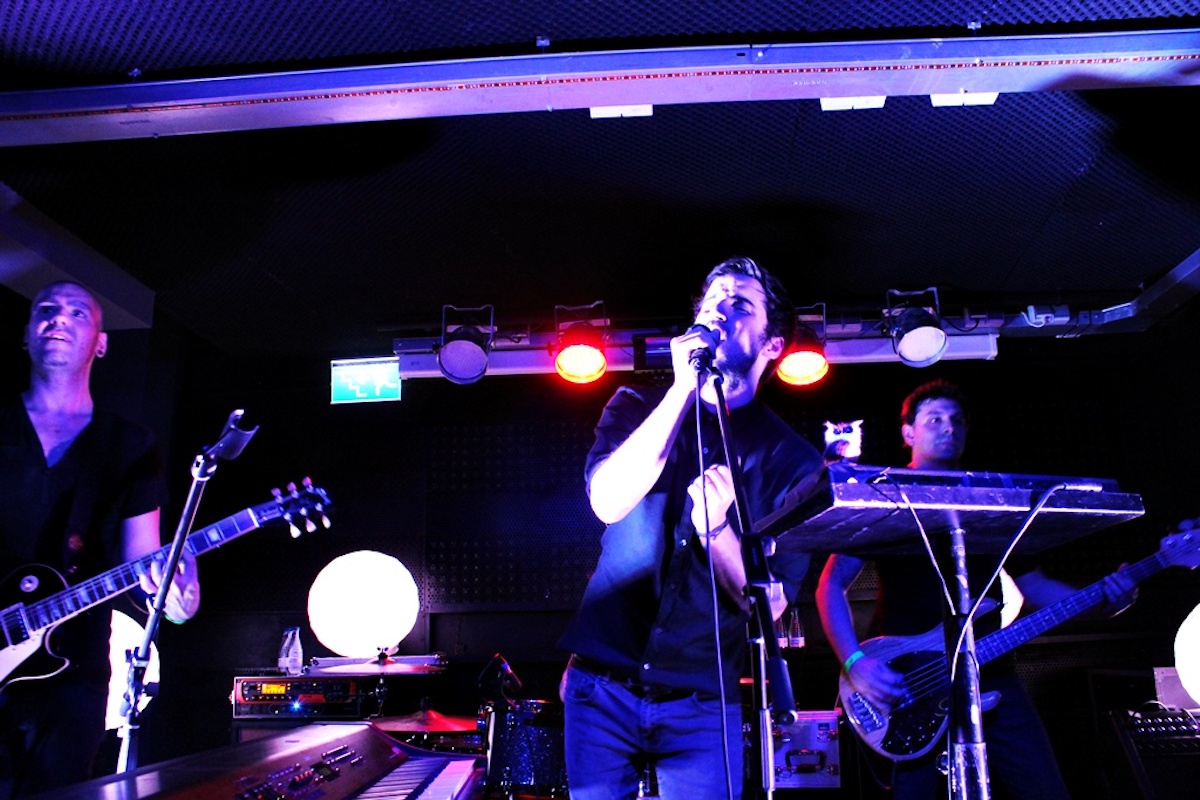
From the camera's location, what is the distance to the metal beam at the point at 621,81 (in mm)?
3049

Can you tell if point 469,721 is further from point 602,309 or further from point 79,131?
point 79,131

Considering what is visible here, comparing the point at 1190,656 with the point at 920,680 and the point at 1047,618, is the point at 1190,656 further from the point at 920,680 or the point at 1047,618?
the point at 920,680

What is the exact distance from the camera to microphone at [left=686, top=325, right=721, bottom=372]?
69.4 inches

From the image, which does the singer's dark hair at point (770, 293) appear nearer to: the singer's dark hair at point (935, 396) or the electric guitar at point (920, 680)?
the electric guitar at point (920, 680)

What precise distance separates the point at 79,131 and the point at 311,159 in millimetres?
1036

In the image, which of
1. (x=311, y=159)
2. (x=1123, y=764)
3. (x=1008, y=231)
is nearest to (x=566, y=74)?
(x=311, y=159)

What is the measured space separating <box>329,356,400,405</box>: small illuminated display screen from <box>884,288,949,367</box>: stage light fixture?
133 inches

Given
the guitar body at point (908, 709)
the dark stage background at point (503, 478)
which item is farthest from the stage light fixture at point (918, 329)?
the guitar body at point (908, 709)

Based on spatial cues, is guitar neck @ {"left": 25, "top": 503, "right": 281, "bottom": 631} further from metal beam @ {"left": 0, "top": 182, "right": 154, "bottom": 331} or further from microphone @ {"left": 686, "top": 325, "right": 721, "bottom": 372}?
metal beam @ {"left": 0, "top": 182, "right": 154, "bottom": 331}

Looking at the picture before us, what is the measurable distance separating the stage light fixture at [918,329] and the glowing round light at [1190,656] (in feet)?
6.48

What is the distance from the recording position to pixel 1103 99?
3816 millimetres

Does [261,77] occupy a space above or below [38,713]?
above

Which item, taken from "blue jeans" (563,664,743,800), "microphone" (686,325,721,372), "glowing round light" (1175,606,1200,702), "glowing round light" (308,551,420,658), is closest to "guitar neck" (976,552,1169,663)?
"glowing round light" (1175,606,1200,702)

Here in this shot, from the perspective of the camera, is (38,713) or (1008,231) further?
(1008,231)
